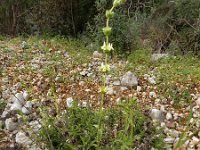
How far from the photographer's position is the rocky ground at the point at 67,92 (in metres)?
3.17

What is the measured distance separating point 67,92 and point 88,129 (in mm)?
1275

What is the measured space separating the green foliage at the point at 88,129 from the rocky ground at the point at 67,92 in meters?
0.20

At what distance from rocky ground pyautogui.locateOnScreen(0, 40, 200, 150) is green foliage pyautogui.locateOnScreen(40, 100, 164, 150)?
0.20 meters

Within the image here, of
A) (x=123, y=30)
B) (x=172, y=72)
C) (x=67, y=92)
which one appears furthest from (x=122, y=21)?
(x=67, y=92)

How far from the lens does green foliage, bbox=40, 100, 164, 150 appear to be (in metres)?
2.56

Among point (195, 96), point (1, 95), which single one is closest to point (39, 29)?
point (1, 95)

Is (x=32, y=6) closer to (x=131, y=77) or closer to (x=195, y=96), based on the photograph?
(x=131, y=77)

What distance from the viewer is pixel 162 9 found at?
689cm

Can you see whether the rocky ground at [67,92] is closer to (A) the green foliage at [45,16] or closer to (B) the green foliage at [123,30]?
(B) the green foliage at [123,30]

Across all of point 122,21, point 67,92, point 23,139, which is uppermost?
point 122,21

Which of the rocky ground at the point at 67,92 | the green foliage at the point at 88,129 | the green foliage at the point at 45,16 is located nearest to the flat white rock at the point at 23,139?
the rocky ground at the point at 67,92

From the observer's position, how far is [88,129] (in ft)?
8.80

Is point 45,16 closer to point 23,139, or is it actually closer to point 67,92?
point 67,92

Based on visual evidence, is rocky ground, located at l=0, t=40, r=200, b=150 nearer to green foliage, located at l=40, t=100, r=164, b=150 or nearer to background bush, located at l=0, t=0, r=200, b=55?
green foliage, located at l=40, t=100, r=164, b=150
